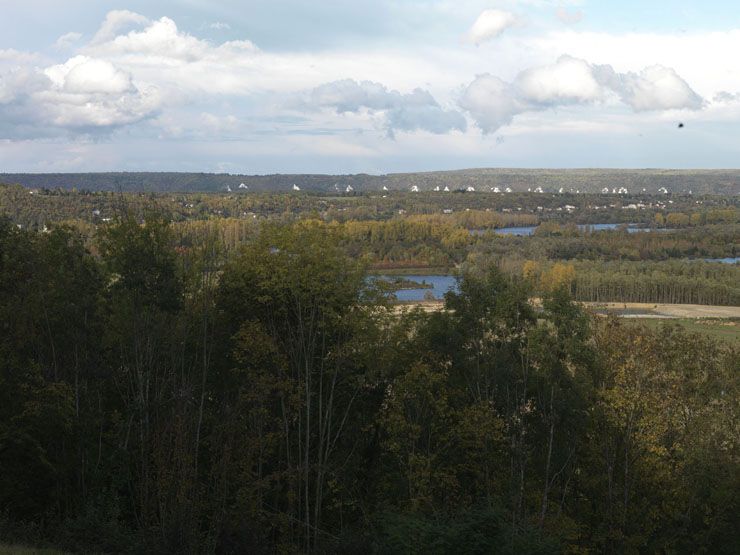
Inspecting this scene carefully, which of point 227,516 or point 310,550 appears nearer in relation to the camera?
point 227,516

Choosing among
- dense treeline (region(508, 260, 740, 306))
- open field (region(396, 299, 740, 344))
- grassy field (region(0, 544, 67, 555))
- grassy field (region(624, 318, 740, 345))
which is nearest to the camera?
grassy field (region(0, 544, 67, 555))

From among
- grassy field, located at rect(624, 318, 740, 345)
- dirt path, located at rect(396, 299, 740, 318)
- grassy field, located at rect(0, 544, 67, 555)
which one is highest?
grassy field, located at rect(0, 544, 67, 555)

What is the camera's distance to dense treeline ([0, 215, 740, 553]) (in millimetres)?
19984

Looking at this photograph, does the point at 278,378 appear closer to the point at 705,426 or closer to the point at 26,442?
the point at 26,442

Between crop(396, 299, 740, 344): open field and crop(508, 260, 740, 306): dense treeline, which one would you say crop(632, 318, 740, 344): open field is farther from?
crop(508, 260, 740, 306): dense treeline

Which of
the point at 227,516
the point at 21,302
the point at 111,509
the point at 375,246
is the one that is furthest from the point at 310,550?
the point at 375,246

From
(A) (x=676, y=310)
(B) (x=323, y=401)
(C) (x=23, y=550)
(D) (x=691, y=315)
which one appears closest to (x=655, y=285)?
(A) (x=676, y=310)

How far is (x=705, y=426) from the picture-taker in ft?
84.0

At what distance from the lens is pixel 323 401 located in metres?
23.1

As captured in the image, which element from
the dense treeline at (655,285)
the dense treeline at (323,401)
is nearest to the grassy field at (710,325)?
the dense treeline at (655,285)

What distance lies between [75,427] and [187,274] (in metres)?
5.43

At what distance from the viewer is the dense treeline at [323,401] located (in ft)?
65.6

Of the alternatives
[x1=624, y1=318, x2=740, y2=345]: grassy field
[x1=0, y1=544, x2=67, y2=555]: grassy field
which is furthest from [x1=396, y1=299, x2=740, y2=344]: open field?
[x1=0, y1=544, x2=67, y2=555]: grassy field

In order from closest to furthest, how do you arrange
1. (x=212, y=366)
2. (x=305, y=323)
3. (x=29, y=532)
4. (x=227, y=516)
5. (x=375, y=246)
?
(x=29, y=532) → (x=227, y=516) → (x=305, y=323) → (x=212, y=366) → (x=375, y=246)
